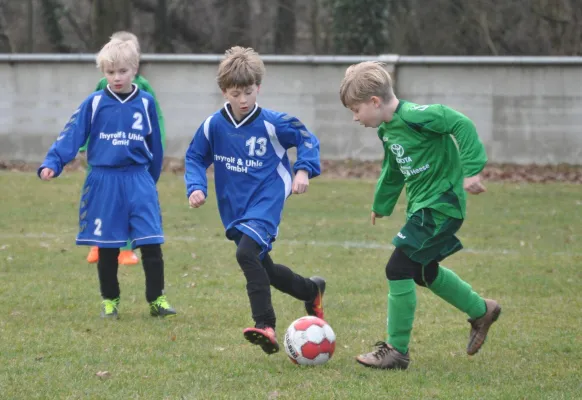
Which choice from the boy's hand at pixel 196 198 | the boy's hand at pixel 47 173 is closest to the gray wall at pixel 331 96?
the boy's hand at pixel 47 173

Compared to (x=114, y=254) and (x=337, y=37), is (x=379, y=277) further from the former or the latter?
(x=337, y=37)

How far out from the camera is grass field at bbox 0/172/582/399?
15.5ft

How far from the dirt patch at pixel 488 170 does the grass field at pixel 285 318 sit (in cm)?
425

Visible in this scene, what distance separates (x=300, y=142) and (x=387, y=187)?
577 mm

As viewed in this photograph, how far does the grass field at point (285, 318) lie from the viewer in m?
4.71

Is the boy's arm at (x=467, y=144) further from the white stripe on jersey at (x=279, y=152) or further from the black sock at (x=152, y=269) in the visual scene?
the black sock at (x=152, y=269)

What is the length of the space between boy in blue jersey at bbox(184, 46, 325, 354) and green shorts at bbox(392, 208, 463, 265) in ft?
2.21

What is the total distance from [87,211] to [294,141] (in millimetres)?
1620

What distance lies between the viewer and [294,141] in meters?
5.62

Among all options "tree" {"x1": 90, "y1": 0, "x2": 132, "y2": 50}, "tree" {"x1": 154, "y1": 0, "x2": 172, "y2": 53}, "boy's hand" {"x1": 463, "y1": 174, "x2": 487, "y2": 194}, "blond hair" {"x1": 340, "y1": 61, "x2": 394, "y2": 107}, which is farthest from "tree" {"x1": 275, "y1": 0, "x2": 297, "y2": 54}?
"boy's hand" {"x1": 463, "y1": 174, "x2": 487, "y2": 194}

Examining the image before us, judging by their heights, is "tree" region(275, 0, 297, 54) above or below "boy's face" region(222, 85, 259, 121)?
above

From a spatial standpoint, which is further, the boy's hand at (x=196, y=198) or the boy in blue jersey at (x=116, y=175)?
the boy in blue jersey at (x=116, y=175)

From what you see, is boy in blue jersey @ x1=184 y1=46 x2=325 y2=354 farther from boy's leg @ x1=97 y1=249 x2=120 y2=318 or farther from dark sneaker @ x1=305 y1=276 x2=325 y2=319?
boy's leg @ x1=97 y1=249 x2=120 y2=318

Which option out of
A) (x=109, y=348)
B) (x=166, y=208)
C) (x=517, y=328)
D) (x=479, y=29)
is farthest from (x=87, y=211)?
(x=479, y=29)
